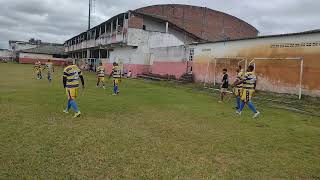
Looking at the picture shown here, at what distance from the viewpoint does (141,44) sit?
40.1m

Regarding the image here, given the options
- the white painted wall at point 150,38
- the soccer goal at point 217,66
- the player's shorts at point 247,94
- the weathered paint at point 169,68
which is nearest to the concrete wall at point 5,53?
the white painted wall at point 150,38

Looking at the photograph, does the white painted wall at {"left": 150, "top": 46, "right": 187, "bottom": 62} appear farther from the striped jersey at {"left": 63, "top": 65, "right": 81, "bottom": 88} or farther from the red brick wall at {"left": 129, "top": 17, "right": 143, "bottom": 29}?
the striped jersey at {"left": 63, "top": 65, "right": 81, "bottom": 88}

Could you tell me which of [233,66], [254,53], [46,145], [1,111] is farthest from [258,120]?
[233,66]

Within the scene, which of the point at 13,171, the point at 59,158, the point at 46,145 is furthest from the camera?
the point at 46,145

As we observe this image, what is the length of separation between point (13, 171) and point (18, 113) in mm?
5925

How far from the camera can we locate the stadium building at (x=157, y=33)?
128ft

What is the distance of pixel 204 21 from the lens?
52469mm

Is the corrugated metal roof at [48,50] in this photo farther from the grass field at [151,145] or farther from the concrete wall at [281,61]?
the grass field at [151,145]

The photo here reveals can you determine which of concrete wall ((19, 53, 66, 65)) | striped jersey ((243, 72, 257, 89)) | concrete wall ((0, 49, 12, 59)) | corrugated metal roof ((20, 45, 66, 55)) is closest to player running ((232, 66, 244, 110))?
striped jersey ((243, 72, 257, 89))

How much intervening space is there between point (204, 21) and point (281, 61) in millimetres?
33083

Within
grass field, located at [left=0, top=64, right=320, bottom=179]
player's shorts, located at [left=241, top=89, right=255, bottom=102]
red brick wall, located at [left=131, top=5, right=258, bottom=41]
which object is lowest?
grass field, located at [left=0, top=64, right=320, bottom=179]

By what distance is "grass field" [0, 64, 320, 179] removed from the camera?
6.02 m

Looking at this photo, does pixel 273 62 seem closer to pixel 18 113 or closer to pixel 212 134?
pixel 212 134

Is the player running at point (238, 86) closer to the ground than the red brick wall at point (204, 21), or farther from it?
closer to the ground
